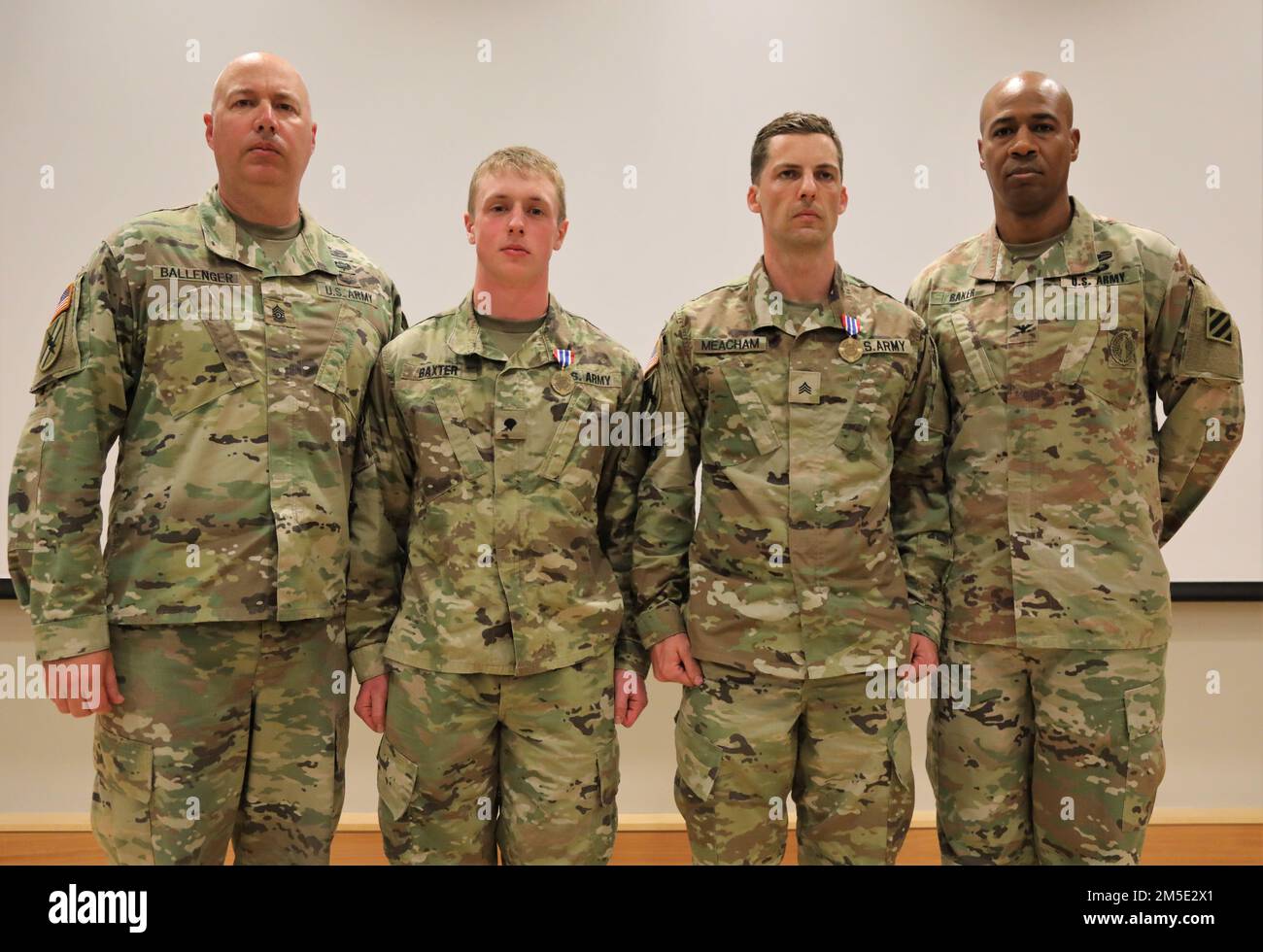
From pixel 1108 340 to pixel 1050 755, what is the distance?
0.91 meters

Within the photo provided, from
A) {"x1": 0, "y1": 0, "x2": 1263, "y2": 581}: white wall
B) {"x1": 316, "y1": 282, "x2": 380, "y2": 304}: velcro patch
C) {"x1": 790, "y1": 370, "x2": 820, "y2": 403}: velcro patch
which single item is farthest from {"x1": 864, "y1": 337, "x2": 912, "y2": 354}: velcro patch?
{"x1": 316, "y1": 282, "x2": 380, "y2": 304}: velcro patch

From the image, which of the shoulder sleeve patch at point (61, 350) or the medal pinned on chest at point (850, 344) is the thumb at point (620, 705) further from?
the shoulder sleeve patch at point (61, 350)

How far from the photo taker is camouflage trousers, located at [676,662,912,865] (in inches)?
71.6

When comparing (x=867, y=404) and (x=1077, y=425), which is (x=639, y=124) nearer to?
(x=867, y=404)

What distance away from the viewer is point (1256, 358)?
9.17 feet

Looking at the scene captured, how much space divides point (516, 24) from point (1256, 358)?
254cm

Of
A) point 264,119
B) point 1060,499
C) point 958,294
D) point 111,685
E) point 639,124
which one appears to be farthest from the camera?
point 639,124

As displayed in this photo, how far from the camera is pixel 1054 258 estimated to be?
199 cm

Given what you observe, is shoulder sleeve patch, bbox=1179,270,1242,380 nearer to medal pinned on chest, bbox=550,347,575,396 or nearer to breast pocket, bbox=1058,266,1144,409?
breast pocket, bbox=1058,266,1144,409

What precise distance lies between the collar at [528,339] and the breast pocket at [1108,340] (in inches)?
43.1

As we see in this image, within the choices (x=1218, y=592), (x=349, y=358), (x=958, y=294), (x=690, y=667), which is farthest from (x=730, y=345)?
(x=1218, y=592)

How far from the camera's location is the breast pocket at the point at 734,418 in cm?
188

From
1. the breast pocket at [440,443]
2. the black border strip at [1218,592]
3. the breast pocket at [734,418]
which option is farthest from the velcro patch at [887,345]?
the black border strip at [1218,592]

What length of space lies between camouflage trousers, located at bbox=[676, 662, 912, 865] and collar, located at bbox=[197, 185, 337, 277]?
120 cm
